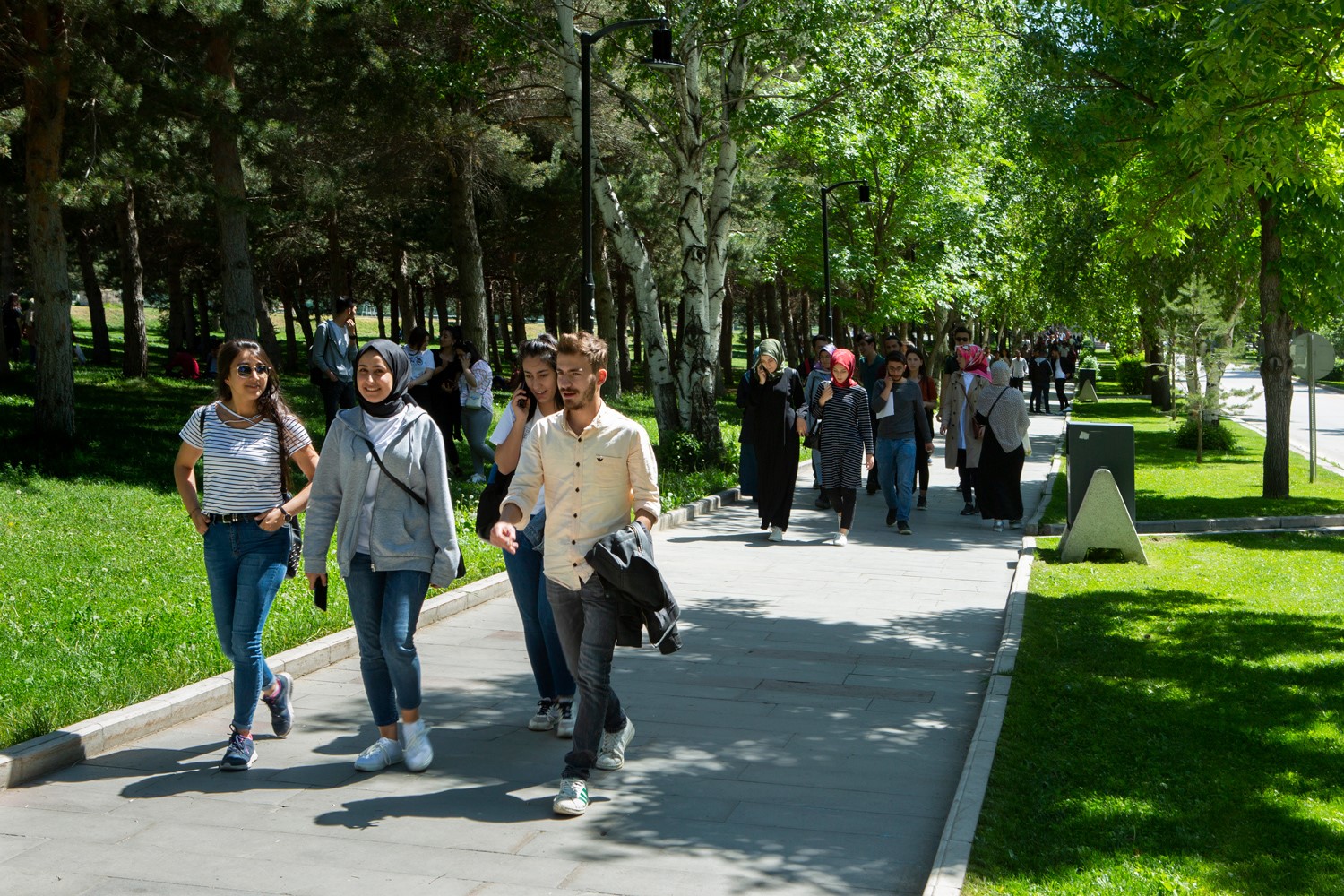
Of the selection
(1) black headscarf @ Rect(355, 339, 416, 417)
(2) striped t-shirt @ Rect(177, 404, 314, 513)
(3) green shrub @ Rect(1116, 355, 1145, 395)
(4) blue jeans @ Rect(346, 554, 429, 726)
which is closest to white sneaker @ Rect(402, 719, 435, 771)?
(4) blue jeans @ Rect(346, 554, 429, 726)

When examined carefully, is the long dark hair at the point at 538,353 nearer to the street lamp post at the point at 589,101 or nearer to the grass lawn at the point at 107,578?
the grass lawn at the point at 107,578

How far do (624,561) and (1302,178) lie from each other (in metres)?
9.37

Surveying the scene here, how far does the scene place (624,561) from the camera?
495 centimetres

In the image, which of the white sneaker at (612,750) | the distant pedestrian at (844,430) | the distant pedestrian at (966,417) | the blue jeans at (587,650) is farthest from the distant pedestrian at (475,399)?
the blue jeans at (587,650)

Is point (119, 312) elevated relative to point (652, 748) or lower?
elevated

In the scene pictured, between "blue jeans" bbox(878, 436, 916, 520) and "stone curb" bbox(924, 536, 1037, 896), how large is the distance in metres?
5.09

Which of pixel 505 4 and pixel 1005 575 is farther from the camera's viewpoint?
A: pixel 505 4

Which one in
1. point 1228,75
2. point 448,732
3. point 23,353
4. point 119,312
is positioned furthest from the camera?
point 119,312

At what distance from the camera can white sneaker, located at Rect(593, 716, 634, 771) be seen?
5.70 meters

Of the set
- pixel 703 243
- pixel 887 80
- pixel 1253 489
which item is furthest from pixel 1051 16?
pixel 1253 489

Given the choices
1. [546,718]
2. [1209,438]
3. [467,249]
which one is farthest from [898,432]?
[467,249]

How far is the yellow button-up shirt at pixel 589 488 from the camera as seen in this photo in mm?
5180

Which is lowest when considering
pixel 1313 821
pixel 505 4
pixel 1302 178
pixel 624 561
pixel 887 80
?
pixel 1313 821

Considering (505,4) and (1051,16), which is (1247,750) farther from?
(505,4)
